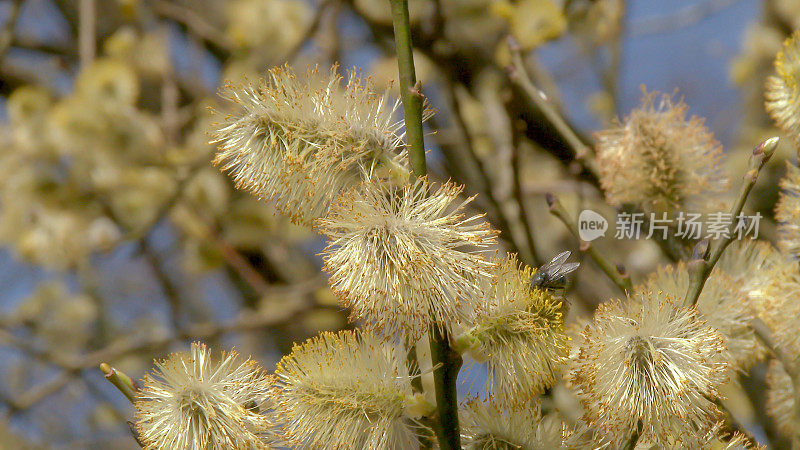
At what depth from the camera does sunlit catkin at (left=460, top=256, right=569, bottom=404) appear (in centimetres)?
85

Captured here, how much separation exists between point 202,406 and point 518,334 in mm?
374

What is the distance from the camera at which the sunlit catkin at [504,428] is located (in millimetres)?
907

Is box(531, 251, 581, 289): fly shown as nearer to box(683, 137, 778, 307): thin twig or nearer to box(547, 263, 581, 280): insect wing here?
box(547, 263, 581, 280): insect wing

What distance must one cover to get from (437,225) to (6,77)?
3.49 m

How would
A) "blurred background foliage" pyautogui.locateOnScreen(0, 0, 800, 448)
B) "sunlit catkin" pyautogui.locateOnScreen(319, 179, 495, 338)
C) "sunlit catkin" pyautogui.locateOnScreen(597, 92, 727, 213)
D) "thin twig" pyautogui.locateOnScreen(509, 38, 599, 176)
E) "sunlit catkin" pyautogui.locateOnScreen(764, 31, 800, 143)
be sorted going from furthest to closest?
"blurred background foliage" pyautogui.locateOnScreen(0, 0, 800, 448), "thin twig" pyautogui.locateOnScreen(509, 38, 599, 176), "sunlit catkin" pyautogui.locateOnScreen(597, 92, 727, 213), "sunlit catkin" pyautogui.locateOnScreen(764, 31, 800, 143), "sunlit catkin" pyautogui.locateOnScreen(319, 179, 495, 338)

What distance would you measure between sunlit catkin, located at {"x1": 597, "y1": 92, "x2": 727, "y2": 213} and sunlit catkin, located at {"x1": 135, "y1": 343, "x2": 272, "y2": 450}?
639 mm

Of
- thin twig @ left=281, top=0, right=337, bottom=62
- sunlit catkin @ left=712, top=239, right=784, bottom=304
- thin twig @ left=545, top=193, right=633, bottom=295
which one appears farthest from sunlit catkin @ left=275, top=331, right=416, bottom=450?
thin twig @ left=281, top=0, right=337, bottom=62

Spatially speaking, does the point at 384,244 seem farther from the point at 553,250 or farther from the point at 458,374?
the point at 553,250

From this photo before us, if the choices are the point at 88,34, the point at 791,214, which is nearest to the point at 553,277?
the point at 791,214

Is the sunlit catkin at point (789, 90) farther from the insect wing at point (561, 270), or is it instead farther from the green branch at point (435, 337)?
the green branch at point (435, 337)

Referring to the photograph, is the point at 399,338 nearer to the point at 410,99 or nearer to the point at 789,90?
the point at 410,99

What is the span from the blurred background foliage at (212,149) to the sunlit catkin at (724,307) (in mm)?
685

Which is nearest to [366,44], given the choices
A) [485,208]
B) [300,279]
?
[300,279]

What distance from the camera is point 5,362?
4926 millimetres
